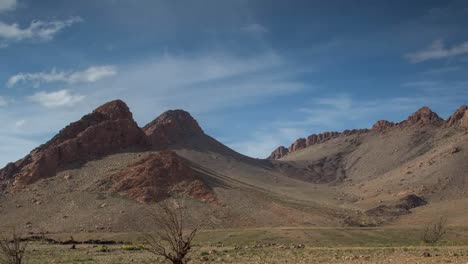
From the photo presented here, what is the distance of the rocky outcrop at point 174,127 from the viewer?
166125 mm

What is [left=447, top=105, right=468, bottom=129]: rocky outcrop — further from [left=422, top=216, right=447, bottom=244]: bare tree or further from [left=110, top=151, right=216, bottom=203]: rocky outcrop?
[left=422, top=216, right=447, bottom=244]: bare tree

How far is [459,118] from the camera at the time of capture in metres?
175

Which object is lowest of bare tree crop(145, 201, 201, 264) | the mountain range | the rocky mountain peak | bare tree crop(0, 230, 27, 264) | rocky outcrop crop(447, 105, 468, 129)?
bare tree crop(0, 230, 27, 264)

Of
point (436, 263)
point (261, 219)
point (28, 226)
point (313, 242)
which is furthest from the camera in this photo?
point (261, 219)

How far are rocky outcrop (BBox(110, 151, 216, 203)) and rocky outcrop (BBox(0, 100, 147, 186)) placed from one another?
50.0ft

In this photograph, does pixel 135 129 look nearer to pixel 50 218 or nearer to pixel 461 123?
pixel 50 218

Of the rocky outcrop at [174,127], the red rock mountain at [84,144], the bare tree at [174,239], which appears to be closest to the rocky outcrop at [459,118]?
the rocky outcrop at [174,127]

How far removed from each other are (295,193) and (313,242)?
230ft

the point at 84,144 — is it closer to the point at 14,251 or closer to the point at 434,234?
the point at 434,234

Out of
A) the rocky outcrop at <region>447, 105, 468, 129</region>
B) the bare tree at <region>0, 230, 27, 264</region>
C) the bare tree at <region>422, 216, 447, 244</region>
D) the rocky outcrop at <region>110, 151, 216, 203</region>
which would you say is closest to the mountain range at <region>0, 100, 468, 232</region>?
the rocky outcrop at <region>110, 151, 216, 203</region>

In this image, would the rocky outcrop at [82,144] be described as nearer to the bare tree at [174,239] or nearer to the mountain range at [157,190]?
the mountain range at [157,190]

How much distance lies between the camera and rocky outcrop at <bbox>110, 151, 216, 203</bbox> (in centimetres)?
8750

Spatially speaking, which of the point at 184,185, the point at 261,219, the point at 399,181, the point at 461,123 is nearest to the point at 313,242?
the point at 261,219

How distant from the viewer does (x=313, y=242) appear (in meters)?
57.0
